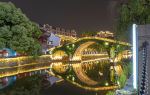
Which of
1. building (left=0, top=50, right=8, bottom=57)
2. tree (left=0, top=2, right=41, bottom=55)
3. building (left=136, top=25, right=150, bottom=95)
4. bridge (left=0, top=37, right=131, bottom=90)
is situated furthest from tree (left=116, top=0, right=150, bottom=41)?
building (left=0, top=50, right=8, bottom=57)

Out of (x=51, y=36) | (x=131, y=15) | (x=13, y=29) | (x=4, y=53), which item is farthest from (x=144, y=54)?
(x=51, y=36)

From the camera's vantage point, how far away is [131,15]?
8.03 metres

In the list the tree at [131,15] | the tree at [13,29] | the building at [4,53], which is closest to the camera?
the tree at [131,15]

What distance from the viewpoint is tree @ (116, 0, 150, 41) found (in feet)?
24.8

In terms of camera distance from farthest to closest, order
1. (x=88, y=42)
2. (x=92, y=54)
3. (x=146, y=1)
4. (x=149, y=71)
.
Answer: (x=92, y=54), (x=88, y=42), (x=146, y=1), (x=149, y=71)

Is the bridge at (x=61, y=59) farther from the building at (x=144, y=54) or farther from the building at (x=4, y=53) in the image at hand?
the building at (x=144, y=54)

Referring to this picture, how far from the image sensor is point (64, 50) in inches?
1603

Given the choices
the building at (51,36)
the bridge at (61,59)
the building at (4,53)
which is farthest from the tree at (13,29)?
the building at (51,36)

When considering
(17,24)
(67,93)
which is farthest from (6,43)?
(67,93)

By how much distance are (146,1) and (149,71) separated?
4080 millimetres

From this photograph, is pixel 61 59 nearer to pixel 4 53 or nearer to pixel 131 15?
pixel 4 53

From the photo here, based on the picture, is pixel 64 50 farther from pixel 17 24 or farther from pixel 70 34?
pixel 17 24

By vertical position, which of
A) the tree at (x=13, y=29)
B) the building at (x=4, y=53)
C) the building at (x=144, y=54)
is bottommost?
the building at (x=144, y=54)

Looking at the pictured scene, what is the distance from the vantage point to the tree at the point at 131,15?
755 cm
